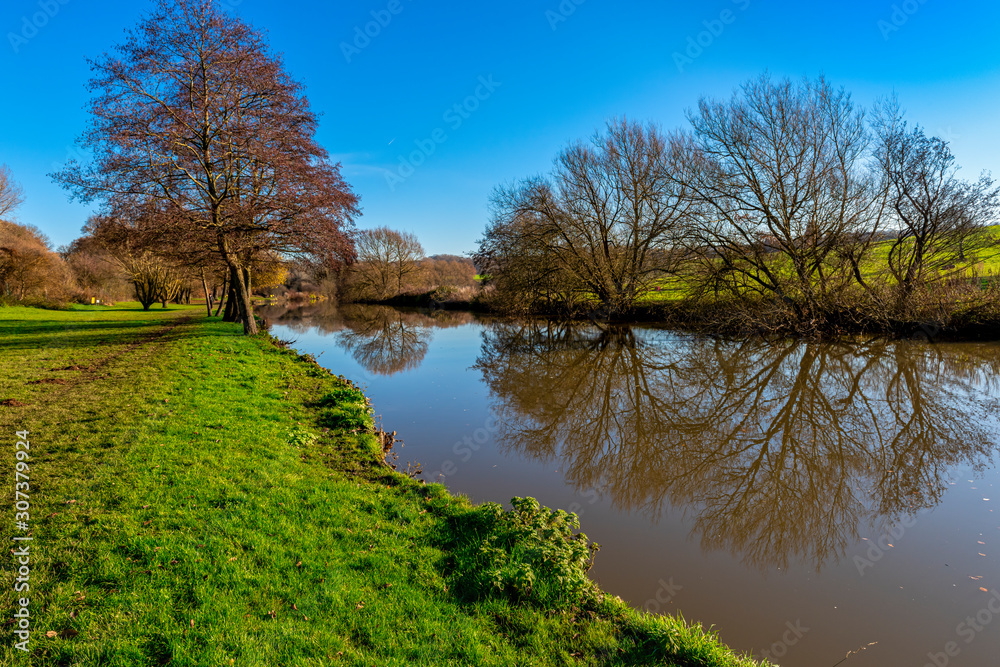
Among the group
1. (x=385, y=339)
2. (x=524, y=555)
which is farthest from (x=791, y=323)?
(x=524, y=555)

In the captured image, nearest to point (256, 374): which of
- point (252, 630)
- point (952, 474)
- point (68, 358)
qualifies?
point (68, 358)

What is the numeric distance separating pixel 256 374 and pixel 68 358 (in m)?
5.20

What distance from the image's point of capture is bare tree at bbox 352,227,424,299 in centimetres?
5341

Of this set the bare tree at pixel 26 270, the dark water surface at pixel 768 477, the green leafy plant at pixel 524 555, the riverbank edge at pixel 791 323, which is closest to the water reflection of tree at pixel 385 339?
the dark water surface at pixel 768 477

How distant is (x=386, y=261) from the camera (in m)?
53.7

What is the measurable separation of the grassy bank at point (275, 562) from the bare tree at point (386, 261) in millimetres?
48091

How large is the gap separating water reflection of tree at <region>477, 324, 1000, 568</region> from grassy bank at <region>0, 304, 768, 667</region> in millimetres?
2140

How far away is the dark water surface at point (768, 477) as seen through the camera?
3.80 meters

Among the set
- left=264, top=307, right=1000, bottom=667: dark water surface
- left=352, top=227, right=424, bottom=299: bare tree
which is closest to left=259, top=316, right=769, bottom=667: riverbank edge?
left=264, top=307, right=1000, bottom=667: dark water surface

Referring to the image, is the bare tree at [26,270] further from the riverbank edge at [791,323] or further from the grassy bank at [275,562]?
the riverbank edge at [791,323]

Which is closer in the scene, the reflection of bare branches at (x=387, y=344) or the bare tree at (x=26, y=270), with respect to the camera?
the reflection of bare branches at (x=387, y=344)

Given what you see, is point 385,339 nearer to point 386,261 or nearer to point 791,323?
point 791,323

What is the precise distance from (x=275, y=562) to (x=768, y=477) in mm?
6248

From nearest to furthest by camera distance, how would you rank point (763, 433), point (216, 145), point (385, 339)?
point (763, 433) < point (216, 145) < point (385, 339)
